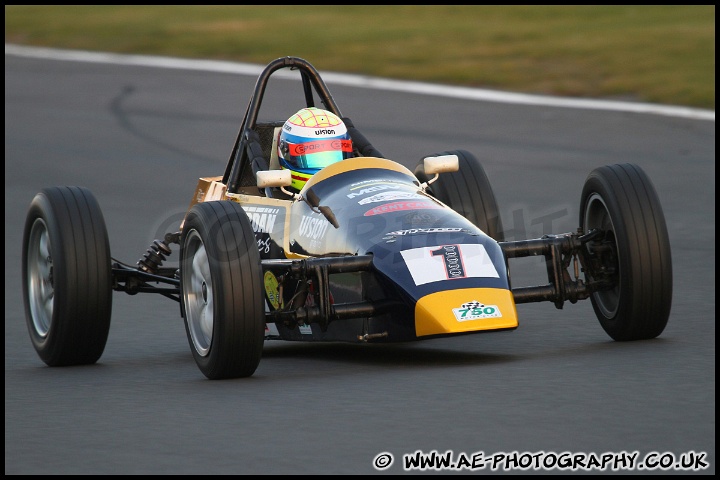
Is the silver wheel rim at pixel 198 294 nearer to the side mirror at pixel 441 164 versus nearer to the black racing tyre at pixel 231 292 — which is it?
the black racing tyre at pixel 231 292

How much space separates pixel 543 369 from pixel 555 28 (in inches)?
785

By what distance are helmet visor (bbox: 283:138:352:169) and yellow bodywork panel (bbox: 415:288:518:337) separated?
83.1 inches

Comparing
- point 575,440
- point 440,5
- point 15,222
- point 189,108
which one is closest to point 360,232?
point 575,440

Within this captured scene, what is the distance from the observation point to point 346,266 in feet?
22.9

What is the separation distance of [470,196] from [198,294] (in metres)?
2.12

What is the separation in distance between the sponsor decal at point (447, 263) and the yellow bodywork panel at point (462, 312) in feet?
0.40

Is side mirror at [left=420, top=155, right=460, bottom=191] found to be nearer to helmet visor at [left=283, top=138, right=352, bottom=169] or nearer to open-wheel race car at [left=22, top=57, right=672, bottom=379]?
open-wheel race car at [left=22, top=57, right=672, bottom=379]

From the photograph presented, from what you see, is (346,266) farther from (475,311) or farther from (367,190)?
(367,190)

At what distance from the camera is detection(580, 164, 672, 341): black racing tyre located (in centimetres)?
719

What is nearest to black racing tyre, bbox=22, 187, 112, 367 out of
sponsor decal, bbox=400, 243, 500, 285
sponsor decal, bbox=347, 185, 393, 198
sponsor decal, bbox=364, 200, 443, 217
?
sponsor decal, bbox=347, 185, 393, 198

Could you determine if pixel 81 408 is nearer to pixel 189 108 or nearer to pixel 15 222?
pixel 15 222

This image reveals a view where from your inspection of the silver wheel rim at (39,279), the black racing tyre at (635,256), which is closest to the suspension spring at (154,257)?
the silver wheel rim at (39,279)

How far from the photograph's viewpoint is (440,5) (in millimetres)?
31844

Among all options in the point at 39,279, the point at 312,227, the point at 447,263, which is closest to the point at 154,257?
the point at 39,279
